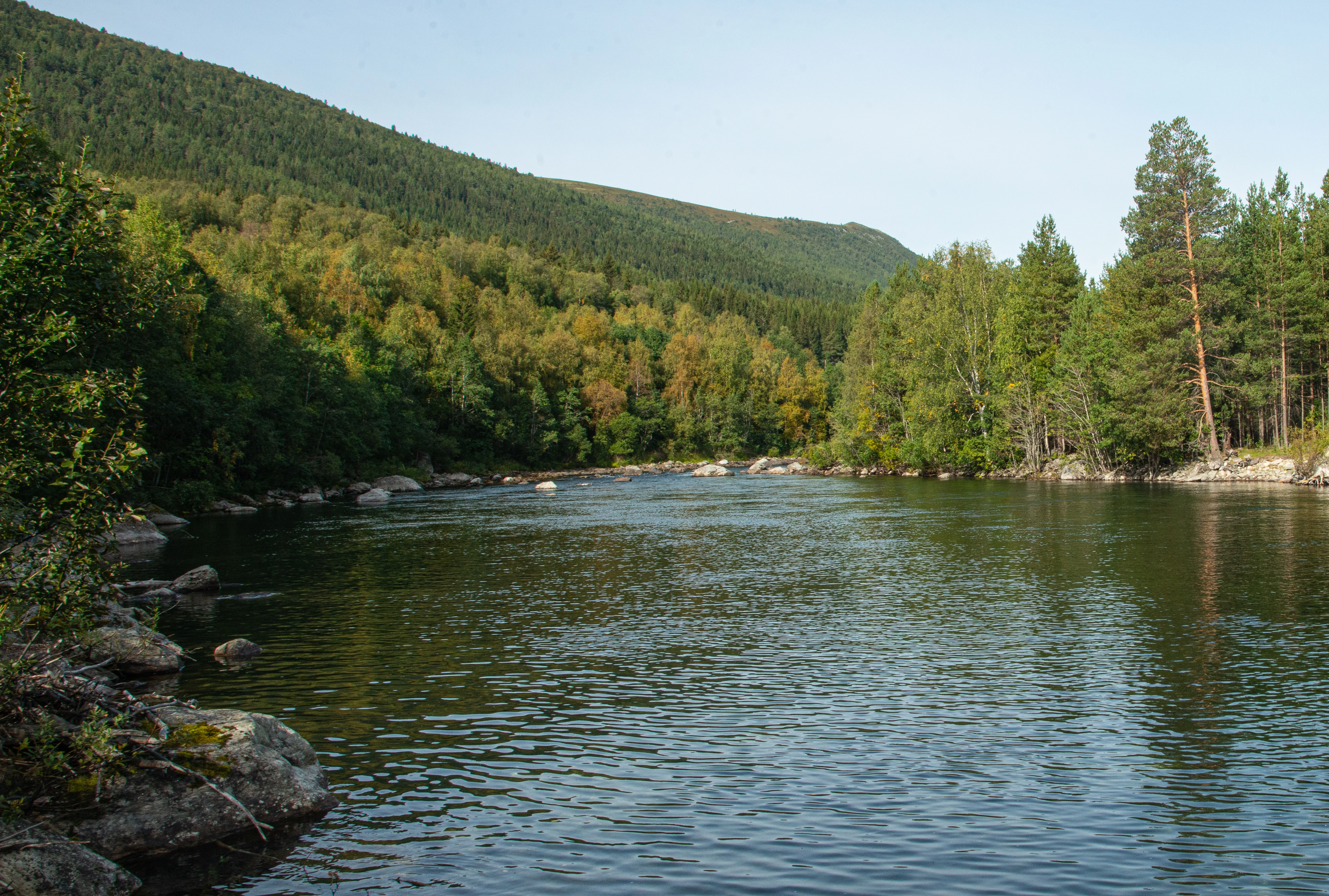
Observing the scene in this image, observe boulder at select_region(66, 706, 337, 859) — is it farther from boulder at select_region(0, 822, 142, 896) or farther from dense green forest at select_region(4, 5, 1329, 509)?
dense green forest at select_region(4, 5, 1329, 509)

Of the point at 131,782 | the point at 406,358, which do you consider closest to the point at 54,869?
the point at 131,782

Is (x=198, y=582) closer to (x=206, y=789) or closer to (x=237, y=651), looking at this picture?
(x=237, y=651)

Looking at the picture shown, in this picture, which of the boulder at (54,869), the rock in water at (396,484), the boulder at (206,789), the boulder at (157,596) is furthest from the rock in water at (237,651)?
the rock in water at (396,484)

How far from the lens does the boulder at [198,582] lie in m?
28.4

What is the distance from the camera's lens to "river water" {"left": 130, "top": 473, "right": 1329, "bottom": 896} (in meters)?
10.1

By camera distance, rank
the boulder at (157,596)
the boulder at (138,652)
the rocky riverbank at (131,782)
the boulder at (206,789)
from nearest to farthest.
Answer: the rocky riverbank at (131,782), the boulder at (206,789), the boulder at (138,652), the boulder at (157,596)

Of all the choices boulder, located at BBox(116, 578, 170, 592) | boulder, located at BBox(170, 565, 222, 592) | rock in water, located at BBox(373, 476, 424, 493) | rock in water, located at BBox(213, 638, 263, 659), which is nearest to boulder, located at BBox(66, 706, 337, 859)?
→ rock in water, located at BBox(213, 638, 263, 659)

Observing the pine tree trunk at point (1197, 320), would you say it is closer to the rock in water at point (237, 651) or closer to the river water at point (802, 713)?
the river water at point (802, 713)

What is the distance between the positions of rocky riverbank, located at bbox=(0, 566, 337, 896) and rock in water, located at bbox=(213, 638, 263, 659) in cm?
702

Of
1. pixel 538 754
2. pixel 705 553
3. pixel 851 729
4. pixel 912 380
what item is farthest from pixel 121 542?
pixel 912 380

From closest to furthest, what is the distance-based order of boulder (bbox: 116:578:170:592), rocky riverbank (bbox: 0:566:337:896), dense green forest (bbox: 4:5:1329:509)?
rocky riverbank (bbox: 0:566:337:896) < boulder (bbox: 116:578:170:592) < dense green forest (bbox: 4:5:1329:509)

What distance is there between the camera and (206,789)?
11016 millimetres

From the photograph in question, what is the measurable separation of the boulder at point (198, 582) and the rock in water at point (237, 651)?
30.4 ft

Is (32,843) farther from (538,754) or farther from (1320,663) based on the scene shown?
(1320,663)
